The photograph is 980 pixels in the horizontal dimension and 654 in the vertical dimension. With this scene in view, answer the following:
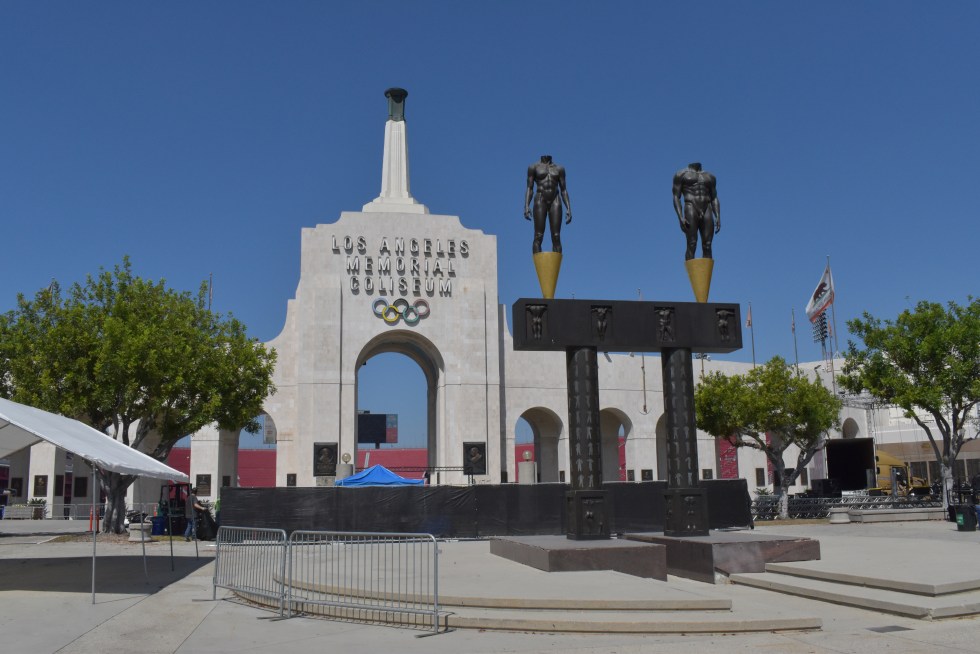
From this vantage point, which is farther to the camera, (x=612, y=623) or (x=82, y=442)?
(x=82, y=442)

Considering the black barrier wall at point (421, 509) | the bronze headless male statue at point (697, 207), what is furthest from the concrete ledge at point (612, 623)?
the black barrier wall at point (421, 509)

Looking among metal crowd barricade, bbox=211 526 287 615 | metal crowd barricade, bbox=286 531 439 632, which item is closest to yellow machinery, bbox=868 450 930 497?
metal crowd barricade, bbox=211 526 287 615

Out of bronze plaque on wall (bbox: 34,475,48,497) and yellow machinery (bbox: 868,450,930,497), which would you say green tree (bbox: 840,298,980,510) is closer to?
yellow machinery (bbox: 868,450,930,497)

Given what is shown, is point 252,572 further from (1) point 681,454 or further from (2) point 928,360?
(2) point 928,360

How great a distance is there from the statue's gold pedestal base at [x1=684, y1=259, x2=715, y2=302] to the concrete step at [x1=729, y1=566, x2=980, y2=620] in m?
6.16

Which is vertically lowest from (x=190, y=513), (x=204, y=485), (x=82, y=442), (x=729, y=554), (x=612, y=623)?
(x=612, y=623)

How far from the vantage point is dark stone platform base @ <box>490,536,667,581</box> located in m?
14.1

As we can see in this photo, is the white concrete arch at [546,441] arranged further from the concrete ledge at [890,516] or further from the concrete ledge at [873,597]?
the concrete ledge at [873,597]

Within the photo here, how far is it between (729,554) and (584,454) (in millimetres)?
3199

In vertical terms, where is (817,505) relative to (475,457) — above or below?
below

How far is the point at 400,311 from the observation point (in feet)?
139

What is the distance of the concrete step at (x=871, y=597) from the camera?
36.6 feet

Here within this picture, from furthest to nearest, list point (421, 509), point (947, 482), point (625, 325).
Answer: point (947, 482)
point (421, 509)
point (625, 325)

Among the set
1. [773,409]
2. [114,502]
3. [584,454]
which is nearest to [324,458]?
[114,502]
